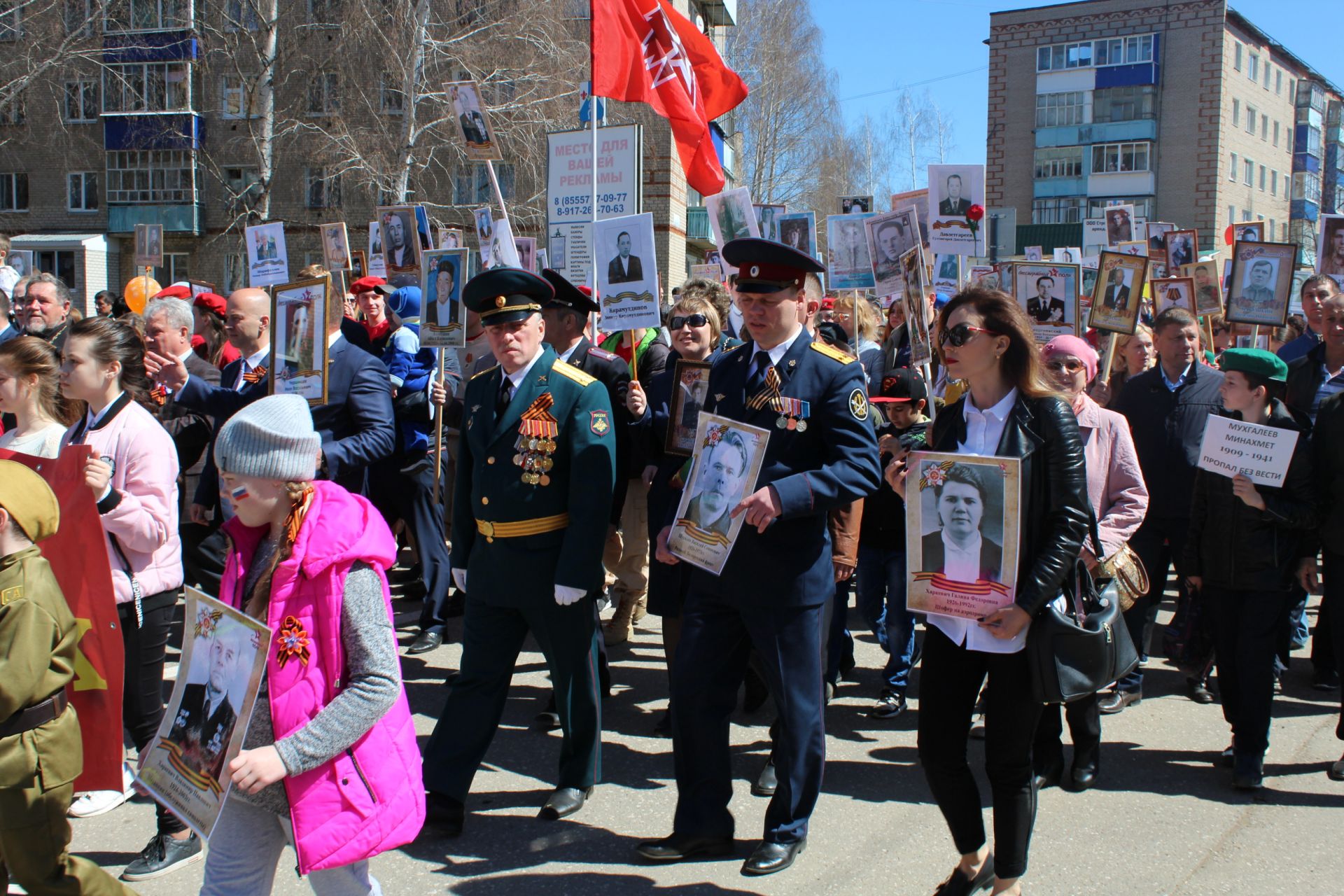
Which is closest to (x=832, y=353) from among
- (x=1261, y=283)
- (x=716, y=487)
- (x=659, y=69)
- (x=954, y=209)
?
(x=716, y=487)

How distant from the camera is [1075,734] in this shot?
4.66m

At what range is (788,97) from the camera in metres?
45.9

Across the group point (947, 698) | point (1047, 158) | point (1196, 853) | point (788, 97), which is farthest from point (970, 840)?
point (1047, 158)

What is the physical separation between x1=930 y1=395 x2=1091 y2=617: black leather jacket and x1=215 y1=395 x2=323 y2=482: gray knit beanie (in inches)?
76.6

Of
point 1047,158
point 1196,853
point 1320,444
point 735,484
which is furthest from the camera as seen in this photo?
point 1047,158

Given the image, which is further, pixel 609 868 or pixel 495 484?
pixel 495 484

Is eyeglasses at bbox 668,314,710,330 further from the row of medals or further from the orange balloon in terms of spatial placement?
the orange balloon

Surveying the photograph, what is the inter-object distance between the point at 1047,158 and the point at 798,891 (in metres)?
62.8

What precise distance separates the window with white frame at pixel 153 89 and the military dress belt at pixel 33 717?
39.2 m

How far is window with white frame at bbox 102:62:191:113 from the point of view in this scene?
126 feet

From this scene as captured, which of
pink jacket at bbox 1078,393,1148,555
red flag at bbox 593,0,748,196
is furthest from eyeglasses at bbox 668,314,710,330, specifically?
red flag at bbox 593,0,748,196

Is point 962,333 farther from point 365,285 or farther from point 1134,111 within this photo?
point 1134,111

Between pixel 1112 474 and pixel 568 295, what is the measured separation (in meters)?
2.60

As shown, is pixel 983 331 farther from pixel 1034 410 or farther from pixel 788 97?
pixel 788 97
